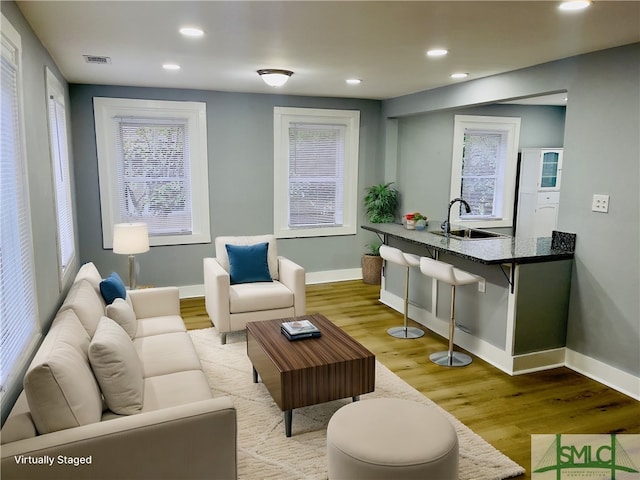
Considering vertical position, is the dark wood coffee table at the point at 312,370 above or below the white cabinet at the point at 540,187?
below

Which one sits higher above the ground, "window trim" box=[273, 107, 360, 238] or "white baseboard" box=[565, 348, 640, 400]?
"window trim" box=[273, 107, 360, 238]

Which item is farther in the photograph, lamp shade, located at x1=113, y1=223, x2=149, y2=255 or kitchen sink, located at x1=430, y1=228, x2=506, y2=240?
kitchen sink, located at x1=430, y1=228, x2=506, y2=240

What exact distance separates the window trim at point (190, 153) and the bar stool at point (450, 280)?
298 cm

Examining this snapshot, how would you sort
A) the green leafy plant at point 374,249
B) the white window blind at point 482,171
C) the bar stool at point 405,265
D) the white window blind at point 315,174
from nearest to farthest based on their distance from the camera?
1. the bar stool at point 405,265
2. the white window blind at point 315,174
3. the green leafy plant at point 374,249
4. the white window blind at point 482,171

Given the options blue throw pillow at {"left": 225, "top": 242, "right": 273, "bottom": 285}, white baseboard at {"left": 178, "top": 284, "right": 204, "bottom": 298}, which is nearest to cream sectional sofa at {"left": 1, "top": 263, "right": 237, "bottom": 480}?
blue throw pillow at {"left": 225, "top": 242, "right": 273, "bottom": 285}

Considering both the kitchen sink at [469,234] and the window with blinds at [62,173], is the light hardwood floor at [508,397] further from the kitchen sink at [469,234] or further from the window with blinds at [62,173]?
the window with blinds at [62,173]

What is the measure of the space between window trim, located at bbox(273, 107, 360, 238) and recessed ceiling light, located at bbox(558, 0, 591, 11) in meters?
3.84

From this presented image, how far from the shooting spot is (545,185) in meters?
6.57

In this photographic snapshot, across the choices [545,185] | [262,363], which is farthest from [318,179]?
[262,363]

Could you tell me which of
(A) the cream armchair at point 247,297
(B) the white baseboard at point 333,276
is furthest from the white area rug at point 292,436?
(B) the white baseboard at point 333,276

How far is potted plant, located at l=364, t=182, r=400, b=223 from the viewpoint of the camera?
6.27m

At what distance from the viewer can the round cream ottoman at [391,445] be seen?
191 cm

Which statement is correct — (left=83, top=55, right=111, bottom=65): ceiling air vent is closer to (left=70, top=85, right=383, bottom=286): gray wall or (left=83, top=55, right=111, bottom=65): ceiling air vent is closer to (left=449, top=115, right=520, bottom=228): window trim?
(left=70, top=85, right=383, bottom=286): gray wall

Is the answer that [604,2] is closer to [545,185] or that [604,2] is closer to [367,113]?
[367,113]
